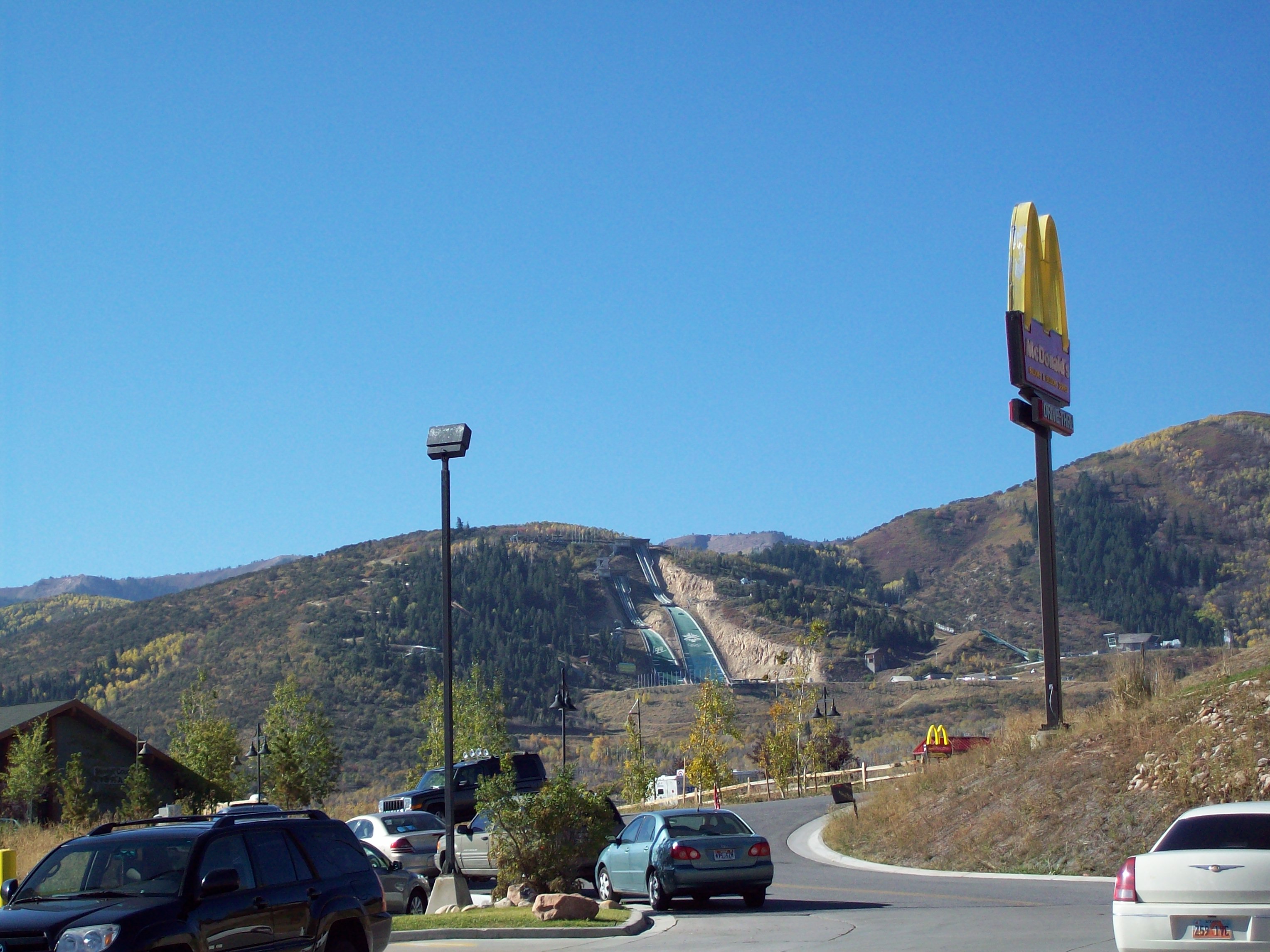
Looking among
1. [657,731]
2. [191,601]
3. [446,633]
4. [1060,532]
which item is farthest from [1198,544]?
[446,633]

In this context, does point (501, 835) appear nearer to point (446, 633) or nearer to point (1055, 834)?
point (446, 633)

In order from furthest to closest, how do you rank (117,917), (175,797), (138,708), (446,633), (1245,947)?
(138,708)
(175,797)
(446,633)
(1245,947)
(117,917)

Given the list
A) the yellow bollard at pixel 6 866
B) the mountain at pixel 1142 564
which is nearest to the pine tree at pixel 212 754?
the yellow bollard at pixel 6 866

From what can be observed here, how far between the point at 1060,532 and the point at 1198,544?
18.2 m

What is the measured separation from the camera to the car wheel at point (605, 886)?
19.1 metres

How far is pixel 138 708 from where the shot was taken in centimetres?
9706

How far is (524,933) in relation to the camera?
15.0 m

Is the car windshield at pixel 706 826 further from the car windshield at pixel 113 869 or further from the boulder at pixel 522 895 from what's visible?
the car windshield at pixel 113 869

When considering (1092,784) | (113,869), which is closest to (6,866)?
(113,869)

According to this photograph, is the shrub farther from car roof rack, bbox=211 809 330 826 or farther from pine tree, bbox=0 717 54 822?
pine tree, bbox=0 717 54 822

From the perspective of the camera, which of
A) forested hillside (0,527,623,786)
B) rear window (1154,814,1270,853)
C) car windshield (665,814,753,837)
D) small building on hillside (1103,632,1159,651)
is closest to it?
rear window (1154,814,1270,853)

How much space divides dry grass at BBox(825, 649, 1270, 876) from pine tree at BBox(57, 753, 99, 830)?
23077 mm

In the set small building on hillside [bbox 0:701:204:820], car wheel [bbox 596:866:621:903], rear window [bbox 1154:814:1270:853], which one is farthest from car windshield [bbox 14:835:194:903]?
small building on hillside [bbox 0:701:204:820]

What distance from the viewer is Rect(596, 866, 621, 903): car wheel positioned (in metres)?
19.1
